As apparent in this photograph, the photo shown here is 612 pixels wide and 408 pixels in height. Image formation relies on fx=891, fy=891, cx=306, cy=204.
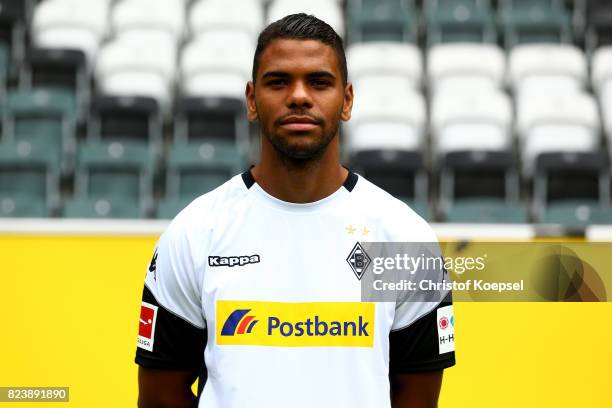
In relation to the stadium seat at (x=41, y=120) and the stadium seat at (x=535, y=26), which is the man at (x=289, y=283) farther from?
the stadium seat at (x=535, y=26)

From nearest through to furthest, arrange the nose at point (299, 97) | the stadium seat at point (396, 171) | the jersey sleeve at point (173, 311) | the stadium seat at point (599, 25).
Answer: the nose at point (299, 97)
the jersey sleeve at point (173, 311)
the stadium seat at point (396, 171)
the stadium seat at point (599, 25)

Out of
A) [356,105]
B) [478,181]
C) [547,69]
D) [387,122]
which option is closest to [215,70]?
[356,105]

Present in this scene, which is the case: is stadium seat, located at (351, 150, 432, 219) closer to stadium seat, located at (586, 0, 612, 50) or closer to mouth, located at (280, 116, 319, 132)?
stadium seat, located at (586, 0, 612, 50)

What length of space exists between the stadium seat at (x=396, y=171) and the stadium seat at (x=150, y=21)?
9.03ft

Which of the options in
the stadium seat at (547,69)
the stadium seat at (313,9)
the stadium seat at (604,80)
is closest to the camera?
the stadium seat at (604,80)

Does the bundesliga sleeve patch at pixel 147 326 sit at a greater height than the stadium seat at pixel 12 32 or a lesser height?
lesser

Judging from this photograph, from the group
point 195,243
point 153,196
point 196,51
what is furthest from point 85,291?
point 196,51

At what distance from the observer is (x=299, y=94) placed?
174 cm

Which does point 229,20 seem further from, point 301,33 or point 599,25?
point 301,33

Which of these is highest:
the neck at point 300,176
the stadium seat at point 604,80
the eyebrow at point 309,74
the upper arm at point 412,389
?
the stadium seat at point 604,80

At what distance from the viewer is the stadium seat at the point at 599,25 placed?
902cm

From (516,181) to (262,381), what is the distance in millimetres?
5995

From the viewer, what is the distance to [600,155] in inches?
289

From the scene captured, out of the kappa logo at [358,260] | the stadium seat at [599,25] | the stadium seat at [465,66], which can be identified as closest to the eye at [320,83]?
the kappa logo at [358,260]
